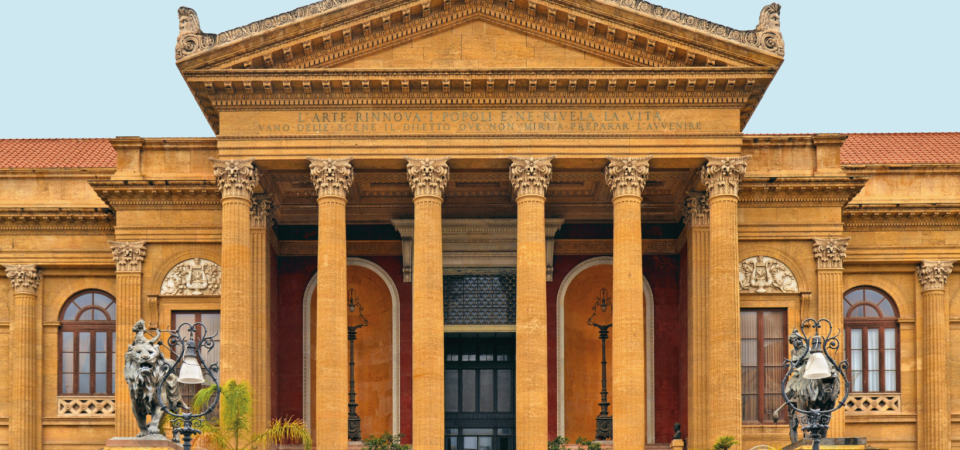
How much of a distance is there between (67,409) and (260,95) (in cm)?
1300

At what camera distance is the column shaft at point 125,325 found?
4244 centimetres

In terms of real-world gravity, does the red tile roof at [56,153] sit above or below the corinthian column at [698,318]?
above

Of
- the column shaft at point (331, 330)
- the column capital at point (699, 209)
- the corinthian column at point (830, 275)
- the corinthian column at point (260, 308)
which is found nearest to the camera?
the column shaft at point (331, 330)

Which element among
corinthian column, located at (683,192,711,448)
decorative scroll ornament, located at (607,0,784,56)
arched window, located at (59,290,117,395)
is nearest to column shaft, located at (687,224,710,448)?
corinthian column, located at (683,192,711,448)

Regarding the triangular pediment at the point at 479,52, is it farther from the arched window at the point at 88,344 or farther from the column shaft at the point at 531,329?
the arched window at the point at 88,344

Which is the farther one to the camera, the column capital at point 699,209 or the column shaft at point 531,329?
the column capital at point 699,209

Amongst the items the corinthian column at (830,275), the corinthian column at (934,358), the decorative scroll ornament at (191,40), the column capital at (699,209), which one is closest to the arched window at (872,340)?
the corinthian column at (934,358)

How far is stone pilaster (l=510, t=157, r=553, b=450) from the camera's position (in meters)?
38.5

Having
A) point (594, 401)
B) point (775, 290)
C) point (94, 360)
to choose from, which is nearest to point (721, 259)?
point (775, 290)

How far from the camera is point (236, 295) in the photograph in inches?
1538

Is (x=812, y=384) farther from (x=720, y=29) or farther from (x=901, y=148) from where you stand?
(x=901, y=148)

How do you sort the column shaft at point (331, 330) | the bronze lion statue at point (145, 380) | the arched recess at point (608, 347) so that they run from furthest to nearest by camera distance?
the arched recess at point (608, 347)
the column shaft at point (331, 330)
the bronze lion statue at point (145, 380)

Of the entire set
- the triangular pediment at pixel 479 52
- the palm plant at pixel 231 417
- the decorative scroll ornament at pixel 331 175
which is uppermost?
the triangular pediment at pixel 479 52

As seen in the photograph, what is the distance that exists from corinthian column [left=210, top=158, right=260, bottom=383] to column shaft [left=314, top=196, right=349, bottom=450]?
1983mm
